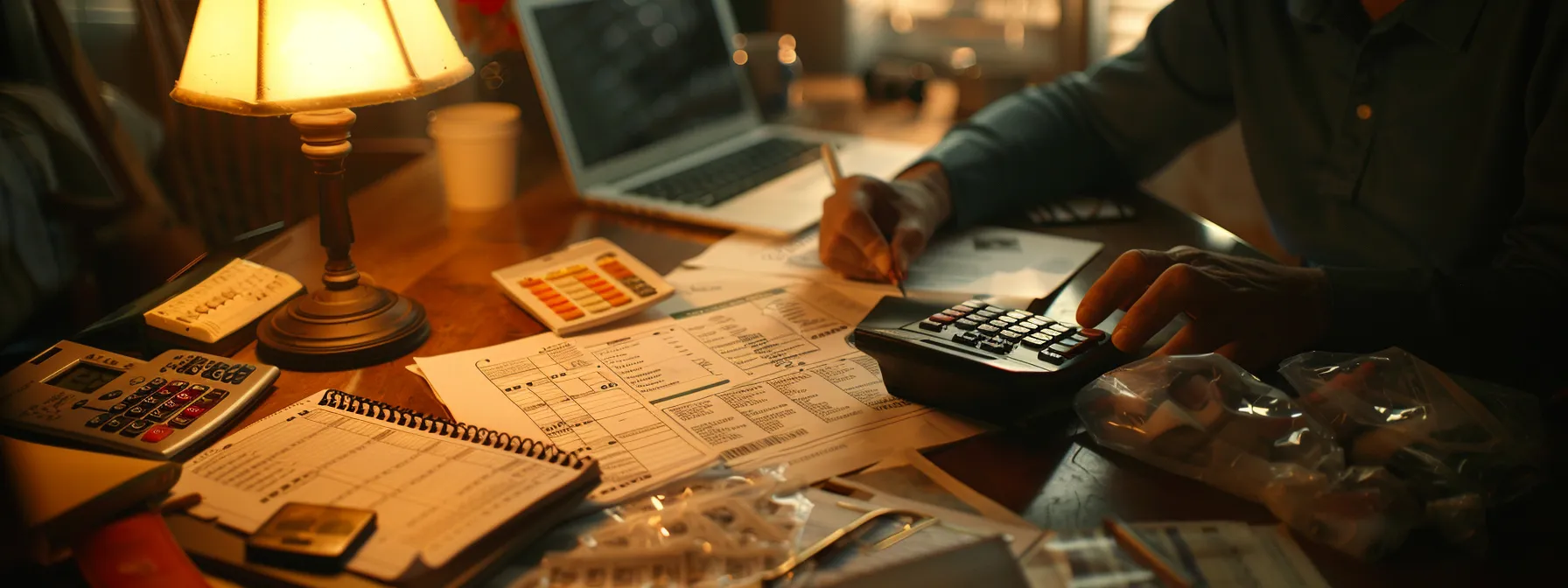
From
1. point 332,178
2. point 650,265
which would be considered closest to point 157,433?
point 332,178

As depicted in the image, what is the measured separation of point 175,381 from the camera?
0.78 m

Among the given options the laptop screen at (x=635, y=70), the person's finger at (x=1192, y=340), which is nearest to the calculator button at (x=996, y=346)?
the person's finger at (x=1192, y=340)

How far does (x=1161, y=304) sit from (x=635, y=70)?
33.8 inches

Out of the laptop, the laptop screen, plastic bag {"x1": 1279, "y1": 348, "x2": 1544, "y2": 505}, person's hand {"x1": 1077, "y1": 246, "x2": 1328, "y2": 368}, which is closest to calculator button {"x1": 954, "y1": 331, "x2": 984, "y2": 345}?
person's hand {"x1": 1077, "y1": 246, "x2": 1328, "y2": 368}

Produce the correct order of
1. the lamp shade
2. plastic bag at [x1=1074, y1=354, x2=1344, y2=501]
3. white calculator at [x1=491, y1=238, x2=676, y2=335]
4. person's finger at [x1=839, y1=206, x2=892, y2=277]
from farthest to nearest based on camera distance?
person's finger at [x1=839, y1=206, x2=892, y2=277] < white calculator at [x1=491, y1=238, x2=676, y2=335] < the lamp shade < plastic bag at [x1=1074, y1=354, x2=1344, y2=501]

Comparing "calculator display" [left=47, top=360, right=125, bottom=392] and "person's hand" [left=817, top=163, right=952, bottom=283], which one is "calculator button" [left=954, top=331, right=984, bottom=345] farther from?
"calculator display" [left=47, top=360, right=125, bottom=392]

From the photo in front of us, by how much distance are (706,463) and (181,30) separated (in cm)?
115

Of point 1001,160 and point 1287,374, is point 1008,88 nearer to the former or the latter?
point 1001,160

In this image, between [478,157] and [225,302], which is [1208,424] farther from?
[478,157]

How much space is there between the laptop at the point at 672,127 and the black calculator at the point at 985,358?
16.5 inches

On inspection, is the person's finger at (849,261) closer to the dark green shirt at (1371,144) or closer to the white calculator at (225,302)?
the dark green shirt at (1371,144)

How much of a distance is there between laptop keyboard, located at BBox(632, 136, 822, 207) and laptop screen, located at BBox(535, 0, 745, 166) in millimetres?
84

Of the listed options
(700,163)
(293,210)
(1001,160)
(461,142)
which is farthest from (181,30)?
(1001,160)

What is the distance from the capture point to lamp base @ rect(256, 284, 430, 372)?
2.81 ft
